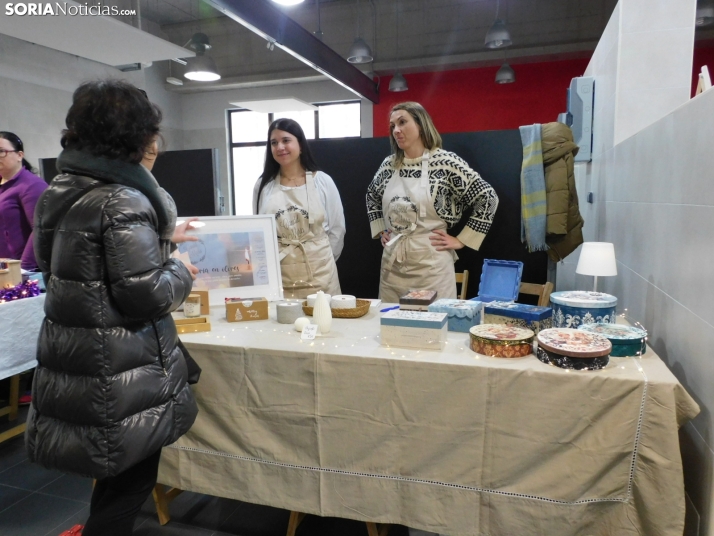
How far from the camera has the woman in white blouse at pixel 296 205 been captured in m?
2.51

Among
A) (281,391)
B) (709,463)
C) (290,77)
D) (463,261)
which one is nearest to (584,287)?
(463,261)

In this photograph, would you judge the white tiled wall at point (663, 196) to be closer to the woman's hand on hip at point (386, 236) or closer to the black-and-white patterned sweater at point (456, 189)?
the black-and-white patterned sweater at point (456, 189)

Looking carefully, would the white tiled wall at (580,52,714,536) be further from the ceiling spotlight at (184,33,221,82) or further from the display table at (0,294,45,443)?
the ceiling spotlight at (184,33,221,82)

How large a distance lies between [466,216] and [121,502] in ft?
8.54

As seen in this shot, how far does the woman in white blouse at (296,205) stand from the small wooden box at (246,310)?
20.8 inches

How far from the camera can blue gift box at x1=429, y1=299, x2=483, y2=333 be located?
1.78 metres

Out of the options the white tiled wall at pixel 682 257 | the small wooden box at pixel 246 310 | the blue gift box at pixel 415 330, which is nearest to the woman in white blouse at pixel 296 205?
the small wooden box at pixel 246 310

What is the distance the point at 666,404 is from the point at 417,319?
2.33 ft

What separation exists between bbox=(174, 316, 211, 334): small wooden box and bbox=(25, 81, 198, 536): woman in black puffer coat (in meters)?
0.51

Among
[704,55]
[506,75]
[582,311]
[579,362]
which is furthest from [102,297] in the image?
[704,55]

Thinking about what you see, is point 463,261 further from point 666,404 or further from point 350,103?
point 350,103

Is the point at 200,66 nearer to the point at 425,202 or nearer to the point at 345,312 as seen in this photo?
the point at 425,202

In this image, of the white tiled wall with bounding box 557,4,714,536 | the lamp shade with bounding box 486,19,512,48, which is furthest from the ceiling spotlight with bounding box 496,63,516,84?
the white tiled wall with bounding box 557,4,714,536

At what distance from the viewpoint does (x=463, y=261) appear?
11.8ft
